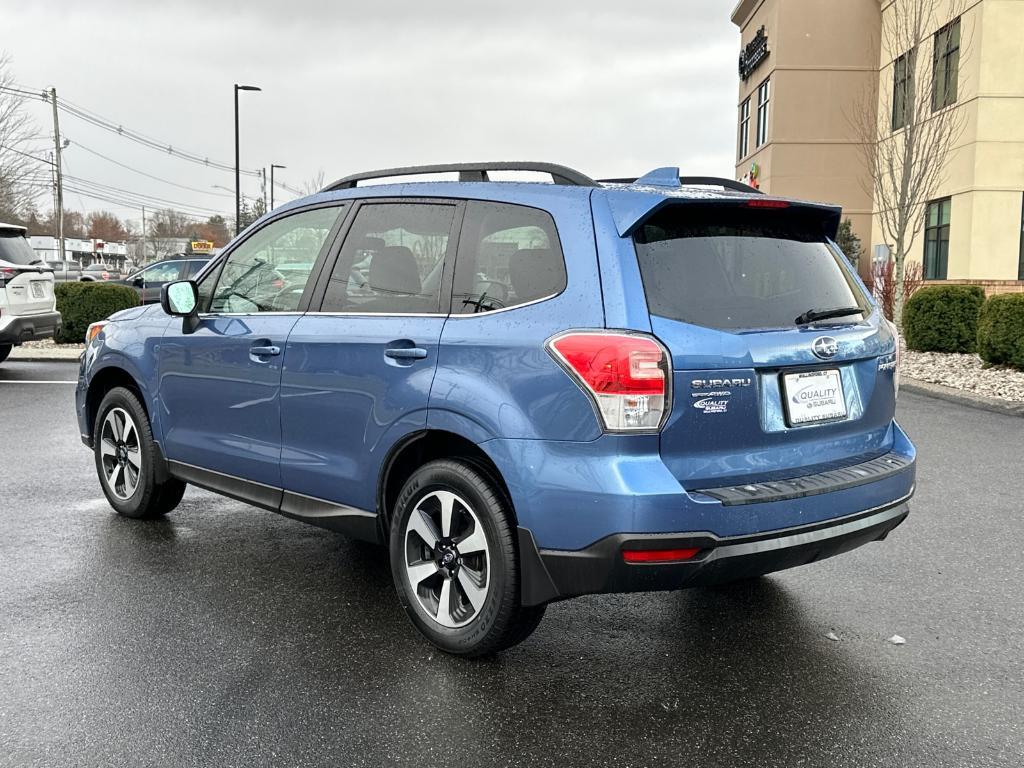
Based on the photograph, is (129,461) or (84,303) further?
(84,303)

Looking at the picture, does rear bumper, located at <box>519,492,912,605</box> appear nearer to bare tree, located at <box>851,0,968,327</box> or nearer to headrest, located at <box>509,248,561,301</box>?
headrest, located at <box>509,248,561,301</box>

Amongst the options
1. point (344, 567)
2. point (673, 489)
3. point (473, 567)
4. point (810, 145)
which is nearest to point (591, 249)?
point (673, 489)

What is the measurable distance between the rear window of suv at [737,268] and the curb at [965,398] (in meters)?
7.80

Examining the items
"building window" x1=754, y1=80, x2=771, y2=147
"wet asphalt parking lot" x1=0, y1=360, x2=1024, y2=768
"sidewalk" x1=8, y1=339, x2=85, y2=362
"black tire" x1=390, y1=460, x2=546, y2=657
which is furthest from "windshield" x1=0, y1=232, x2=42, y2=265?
"building window" x1=754, y1=80, x2=771, y2=147

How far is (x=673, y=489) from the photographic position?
10.2ft

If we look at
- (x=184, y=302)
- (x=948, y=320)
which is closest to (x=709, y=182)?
(x=184, y=302)

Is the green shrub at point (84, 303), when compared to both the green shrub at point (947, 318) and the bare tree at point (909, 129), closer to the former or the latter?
the green shrub at point (947, 318)

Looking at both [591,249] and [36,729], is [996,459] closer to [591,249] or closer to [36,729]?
[591,249]

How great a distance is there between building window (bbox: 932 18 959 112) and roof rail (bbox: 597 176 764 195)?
22.8m

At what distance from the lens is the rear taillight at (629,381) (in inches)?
122

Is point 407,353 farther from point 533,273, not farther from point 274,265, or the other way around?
point 274,265

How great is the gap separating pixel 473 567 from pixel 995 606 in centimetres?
247

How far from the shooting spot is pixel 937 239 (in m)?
26.3

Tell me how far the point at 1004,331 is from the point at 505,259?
11.6m
